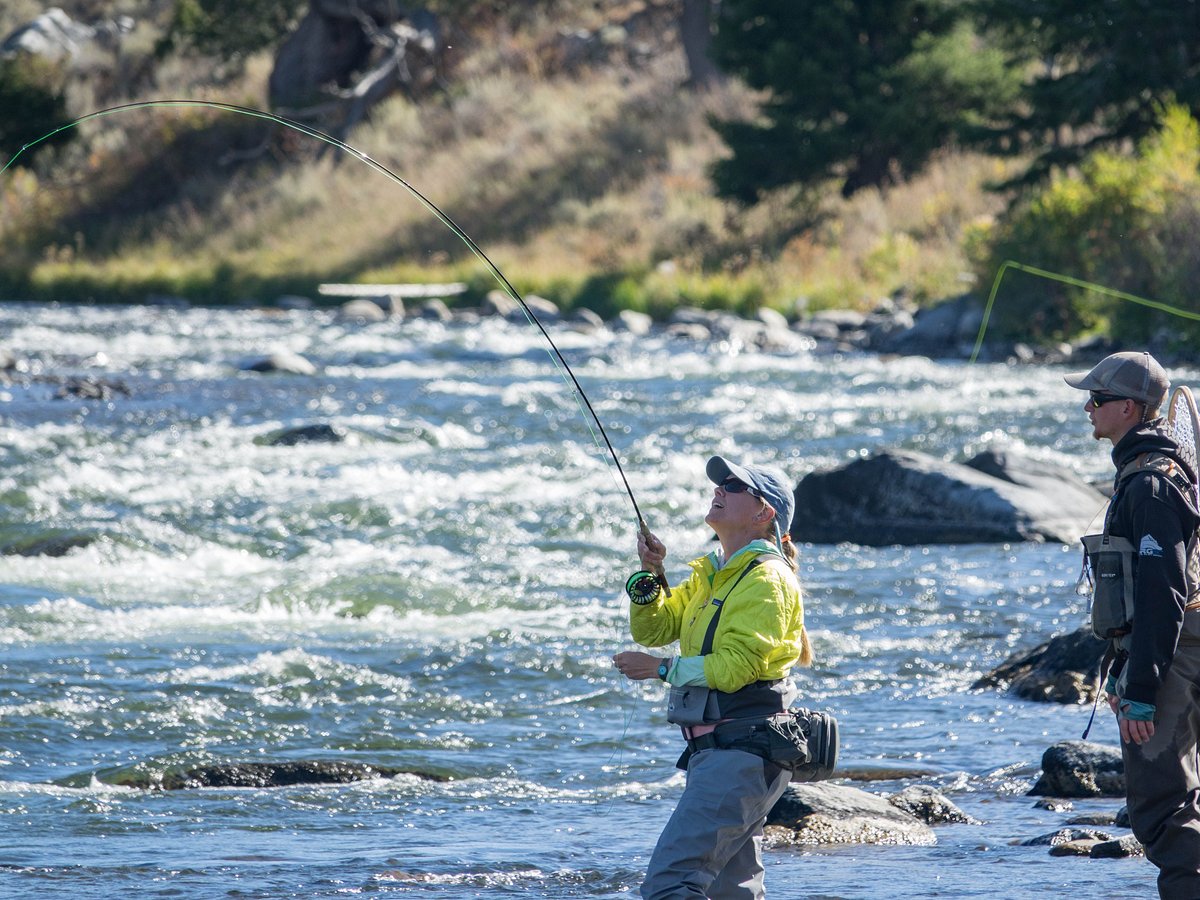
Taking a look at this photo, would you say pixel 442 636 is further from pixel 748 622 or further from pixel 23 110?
pixel 23 110

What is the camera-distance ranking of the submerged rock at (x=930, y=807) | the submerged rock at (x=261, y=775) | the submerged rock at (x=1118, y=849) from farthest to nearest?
the submerged rock at (x=261, y=775)
the submerged rock at (x=930, y=807)
the submerged rock at (x=1118, y=849)

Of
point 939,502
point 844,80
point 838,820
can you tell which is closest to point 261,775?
point 838,820

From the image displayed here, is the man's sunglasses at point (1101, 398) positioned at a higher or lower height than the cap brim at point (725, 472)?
higher

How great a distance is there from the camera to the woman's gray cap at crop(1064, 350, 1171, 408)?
3984 mm

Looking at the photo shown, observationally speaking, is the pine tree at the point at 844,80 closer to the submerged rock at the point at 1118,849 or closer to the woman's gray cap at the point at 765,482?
the submerged rock at the point at 1118,849

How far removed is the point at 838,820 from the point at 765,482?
1.73 m

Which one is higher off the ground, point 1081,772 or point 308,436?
point 308,436

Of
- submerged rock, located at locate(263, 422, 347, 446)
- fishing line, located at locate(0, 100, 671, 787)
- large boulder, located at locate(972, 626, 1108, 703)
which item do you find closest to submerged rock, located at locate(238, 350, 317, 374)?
submerged rock, located at locate(263, 422, 347, 446)

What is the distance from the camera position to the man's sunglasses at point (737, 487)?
155 inches

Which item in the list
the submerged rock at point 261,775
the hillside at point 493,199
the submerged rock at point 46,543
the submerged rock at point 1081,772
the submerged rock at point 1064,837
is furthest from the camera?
the hillside at point 493,199

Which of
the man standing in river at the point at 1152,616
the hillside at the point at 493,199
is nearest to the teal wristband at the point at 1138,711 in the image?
the man standing in river at the point at 1152,616

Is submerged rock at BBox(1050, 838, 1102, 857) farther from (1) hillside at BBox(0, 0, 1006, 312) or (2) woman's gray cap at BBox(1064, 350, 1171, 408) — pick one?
(1) hillside at BBox(0, 0, 1006, 312)

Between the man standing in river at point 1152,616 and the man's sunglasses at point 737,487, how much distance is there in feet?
2.51

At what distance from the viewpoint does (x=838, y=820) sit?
5.32 meters
